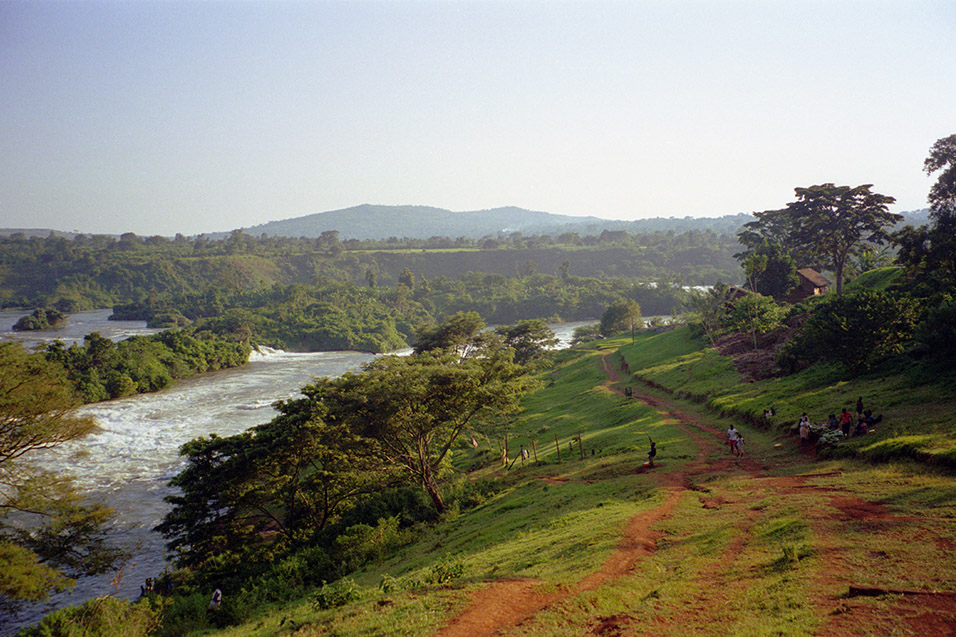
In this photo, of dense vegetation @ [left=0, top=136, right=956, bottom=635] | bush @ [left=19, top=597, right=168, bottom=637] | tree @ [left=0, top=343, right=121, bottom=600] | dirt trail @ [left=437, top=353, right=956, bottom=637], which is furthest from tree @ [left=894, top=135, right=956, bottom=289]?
tree @ [left=0, top=343, right=121, bottom=600]

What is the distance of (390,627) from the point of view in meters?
11.8

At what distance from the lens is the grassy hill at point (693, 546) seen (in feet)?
35.7

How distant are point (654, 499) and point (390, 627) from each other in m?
11.6

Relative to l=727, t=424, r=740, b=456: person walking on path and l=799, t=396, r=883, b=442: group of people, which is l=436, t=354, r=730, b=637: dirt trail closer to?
l=727, t=424, r=740, b=456: person walking on path

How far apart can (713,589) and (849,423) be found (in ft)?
47.8

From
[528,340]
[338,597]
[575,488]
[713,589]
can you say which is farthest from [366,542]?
[528,340]

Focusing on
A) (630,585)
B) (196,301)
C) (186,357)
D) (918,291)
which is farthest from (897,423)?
(196,301)

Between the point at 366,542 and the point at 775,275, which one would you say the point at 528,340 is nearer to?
the point at 775,275

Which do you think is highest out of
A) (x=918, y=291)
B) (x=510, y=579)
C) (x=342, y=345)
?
(x=918, y=291)

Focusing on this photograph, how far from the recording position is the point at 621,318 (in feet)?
317

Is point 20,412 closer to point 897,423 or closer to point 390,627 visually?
point 390,627

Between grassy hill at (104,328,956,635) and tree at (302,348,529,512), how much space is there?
391 centimetres

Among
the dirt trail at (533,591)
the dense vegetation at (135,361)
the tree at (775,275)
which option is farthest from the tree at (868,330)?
the dense vegetation at (135,361)

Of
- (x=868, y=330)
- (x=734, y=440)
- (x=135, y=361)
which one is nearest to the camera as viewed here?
(x=734, y=440)
